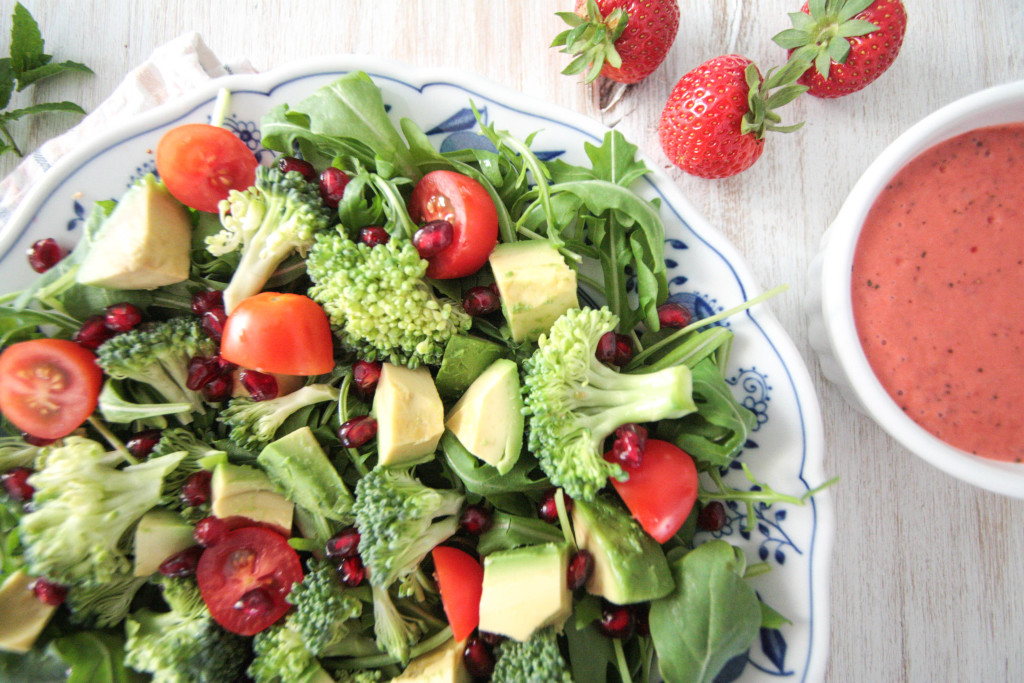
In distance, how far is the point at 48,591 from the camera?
1256 millimetres

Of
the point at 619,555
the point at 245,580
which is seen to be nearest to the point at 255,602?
the point at 245,580

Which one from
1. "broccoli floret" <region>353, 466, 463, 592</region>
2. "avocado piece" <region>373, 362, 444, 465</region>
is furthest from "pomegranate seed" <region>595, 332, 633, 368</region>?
"broccoli floret" <region>353, 466, 463, 592</region>

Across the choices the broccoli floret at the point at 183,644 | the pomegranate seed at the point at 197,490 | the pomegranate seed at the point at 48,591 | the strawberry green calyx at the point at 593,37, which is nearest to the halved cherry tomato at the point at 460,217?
the strawberry green calyx at the point at 593,37

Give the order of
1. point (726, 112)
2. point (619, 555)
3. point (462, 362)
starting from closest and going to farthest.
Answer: point (619, 555) < point (462, 362) < point (726, 112)

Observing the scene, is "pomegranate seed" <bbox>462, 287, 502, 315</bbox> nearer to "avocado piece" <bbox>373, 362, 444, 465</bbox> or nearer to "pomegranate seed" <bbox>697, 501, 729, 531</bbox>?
"avocado piece" <bbox>373, 362, 444, 465</bbox>

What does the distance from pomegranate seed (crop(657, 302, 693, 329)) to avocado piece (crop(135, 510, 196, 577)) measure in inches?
47.8

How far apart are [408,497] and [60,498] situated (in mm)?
732

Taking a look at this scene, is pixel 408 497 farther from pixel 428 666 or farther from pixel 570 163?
pixel 570 163

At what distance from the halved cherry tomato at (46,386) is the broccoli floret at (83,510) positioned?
0.19 feet

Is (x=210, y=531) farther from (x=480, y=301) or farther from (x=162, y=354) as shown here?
(x=480, y=301)

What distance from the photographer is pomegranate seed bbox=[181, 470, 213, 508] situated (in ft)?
4.33

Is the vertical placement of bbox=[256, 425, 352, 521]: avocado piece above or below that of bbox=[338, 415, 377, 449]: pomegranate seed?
below

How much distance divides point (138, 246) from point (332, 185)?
431 mm

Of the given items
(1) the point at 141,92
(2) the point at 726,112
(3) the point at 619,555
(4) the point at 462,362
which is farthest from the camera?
(1) the point at 141,92
